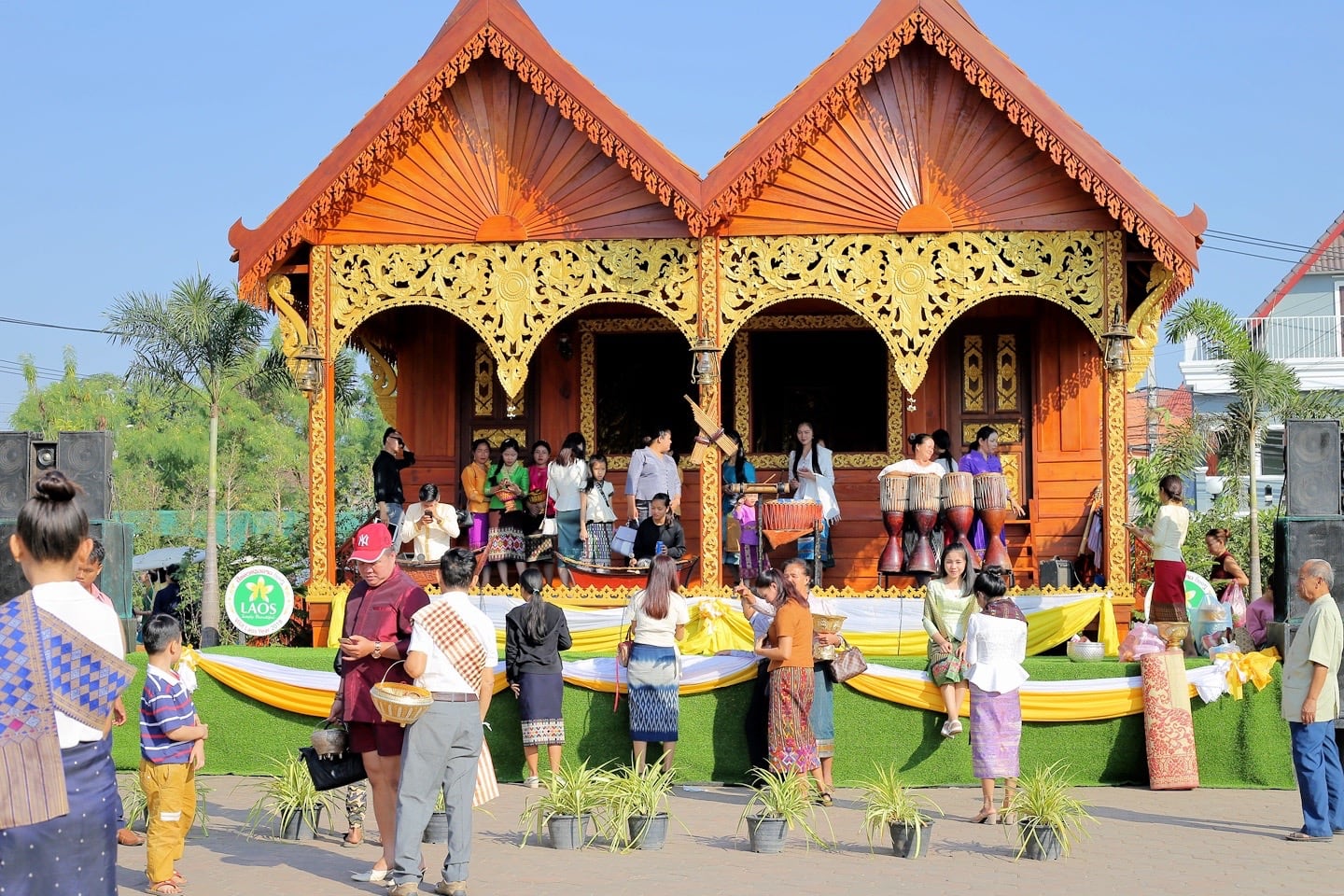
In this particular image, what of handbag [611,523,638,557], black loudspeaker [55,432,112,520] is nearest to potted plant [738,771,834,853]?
black loudspeaker [55,432,112,520]

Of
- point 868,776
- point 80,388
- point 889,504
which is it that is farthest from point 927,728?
point 80,388

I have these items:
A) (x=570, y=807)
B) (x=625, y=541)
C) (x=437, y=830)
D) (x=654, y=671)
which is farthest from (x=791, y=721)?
(x=625, y=541)

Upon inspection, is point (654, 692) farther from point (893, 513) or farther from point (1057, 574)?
point (1057, 574)

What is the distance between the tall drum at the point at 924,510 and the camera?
46.8 ft

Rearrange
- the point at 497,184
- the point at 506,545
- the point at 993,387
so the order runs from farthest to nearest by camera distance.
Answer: the point at 993,387 < the point at 506,545 < the point at 497,184

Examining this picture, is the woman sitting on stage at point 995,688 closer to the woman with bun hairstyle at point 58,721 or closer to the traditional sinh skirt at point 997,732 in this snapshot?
the traditional sinh skirt at point 997,732

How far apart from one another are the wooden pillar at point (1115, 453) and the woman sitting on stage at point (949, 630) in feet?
8.57

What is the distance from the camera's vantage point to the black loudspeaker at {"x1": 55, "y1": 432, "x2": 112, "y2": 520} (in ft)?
36.7

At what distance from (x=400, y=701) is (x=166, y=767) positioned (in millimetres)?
1519

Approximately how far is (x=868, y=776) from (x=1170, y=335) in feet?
54.2

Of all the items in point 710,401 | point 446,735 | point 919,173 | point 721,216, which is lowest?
point 446,735

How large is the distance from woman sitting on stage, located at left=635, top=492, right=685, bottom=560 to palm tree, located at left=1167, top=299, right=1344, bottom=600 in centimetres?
1185

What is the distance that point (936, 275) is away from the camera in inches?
561

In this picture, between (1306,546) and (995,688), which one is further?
(1306,546)
